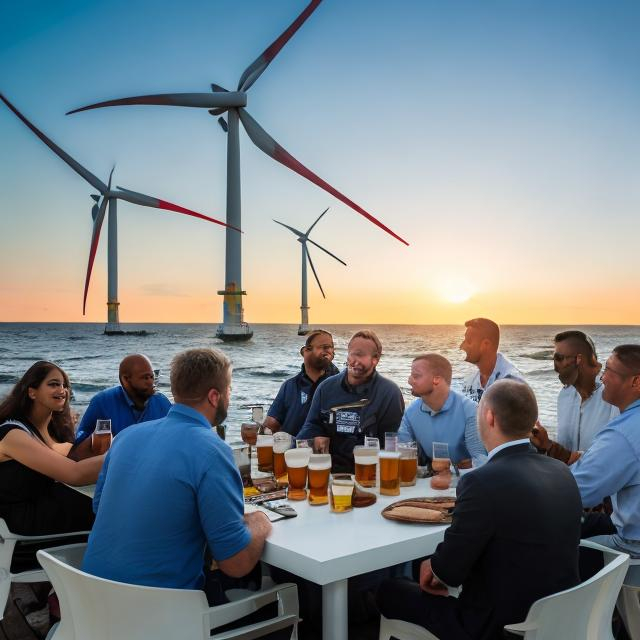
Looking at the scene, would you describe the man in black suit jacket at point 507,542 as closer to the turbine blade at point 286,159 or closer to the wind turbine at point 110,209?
the turbine blade at point 286,159

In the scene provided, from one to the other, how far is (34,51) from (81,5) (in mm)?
2510

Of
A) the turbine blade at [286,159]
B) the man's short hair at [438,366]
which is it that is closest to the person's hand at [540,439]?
the man's short hair at [438,366]

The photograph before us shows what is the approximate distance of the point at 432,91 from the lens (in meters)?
Answer: 12.4

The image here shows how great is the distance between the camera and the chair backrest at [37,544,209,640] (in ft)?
5.36

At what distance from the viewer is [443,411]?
11.6 ft

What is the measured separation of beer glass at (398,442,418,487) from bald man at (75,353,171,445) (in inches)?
81.6

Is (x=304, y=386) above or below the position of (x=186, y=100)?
below

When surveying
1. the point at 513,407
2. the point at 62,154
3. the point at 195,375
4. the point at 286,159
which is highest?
the point at 62,154

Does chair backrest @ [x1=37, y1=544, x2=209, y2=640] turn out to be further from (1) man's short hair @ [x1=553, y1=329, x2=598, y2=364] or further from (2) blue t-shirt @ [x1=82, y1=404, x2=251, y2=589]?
(1) man's short hair @ [x1=553, y1=329, x2=598, y2=364]

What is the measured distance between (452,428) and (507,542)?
5.55 ft

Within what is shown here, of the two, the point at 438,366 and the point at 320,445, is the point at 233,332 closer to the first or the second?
the point at 438,366

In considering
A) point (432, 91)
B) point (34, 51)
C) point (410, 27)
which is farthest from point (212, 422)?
point (34, 51)

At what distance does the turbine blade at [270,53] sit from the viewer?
14.4 metres

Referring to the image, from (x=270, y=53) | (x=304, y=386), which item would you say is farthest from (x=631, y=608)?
(x=270, y=53)
